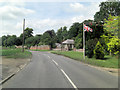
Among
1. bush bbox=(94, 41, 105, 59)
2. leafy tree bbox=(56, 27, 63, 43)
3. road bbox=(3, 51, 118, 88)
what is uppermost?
leafy tree bbox=(56, 27, 63, 43)

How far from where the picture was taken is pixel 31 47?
8825cm

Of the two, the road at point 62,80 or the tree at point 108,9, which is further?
the tree at point 108,9

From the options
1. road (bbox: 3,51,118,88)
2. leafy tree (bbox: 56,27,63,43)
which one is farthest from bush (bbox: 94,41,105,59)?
leafy tree (bbox: 56,27,63,43)

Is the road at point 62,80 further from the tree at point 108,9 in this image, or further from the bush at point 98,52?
the tree at point 108,9

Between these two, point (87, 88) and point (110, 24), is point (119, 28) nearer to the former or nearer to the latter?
point (110, 24)

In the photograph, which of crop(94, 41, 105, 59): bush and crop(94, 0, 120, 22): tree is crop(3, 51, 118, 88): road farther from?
crop(94, 0, 120, 22): tree

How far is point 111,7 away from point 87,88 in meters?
50.2

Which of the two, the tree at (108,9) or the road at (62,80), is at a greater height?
the tree at (108,9)

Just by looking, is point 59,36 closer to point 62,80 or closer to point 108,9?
point 108,9

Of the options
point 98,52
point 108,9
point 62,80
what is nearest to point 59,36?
point 108,9

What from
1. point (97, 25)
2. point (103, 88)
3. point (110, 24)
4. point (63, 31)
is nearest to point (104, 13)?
point (97, 25)

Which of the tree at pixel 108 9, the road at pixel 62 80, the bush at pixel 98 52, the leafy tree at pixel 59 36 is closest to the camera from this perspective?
the road at pixel 62 80

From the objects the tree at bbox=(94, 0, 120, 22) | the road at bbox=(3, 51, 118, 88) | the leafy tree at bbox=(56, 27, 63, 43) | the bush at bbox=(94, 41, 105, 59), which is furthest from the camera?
the leafy tree at bbox=(56, 27, 63, 43)

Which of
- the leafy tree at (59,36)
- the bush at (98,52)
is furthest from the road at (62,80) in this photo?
the leafy tree at (59,36)
